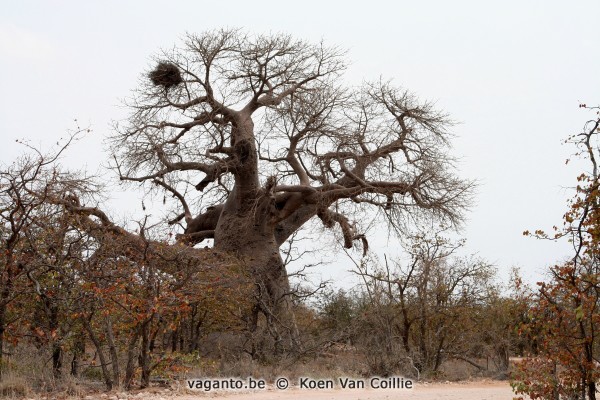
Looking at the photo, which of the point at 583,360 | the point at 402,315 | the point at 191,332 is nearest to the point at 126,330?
the point at 191,332

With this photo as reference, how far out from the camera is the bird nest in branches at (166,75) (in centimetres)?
1500

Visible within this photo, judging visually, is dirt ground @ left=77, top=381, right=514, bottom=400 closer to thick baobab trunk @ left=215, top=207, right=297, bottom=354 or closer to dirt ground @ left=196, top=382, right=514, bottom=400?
dirt ground @ left=196, top=382, right=514, bottom=400

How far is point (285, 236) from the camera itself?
15.7m

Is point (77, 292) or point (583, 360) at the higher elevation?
point (77, 292)

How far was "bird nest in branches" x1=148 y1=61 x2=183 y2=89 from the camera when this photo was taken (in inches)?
591

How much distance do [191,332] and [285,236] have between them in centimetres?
369

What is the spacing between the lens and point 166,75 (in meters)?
15.1

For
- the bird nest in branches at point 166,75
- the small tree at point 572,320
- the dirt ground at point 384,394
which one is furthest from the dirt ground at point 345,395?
the bird nest in branches at point 166,75

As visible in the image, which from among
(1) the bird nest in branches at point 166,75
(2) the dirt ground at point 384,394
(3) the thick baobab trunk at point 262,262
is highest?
(1) the bird nest in branches at point 166,75

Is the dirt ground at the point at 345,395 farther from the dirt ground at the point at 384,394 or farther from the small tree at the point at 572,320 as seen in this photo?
the small tree at the point at 572,320

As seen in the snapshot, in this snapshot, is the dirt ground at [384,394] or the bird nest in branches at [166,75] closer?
the dirt ground at [384,394]

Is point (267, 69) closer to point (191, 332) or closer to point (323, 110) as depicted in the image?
point (323, 110)

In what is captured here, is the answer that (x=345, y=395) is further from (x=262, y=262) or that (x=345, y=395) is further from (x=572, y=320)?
(x=262, y=262)

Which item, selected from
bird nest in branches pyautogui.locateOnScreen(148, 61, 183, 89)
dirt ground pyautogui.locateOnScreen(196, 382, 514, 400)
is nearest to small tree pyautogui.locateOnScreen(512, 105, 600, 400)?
dirt ground pyautogui.locateOnScreen(196, 382, 514, 400)
